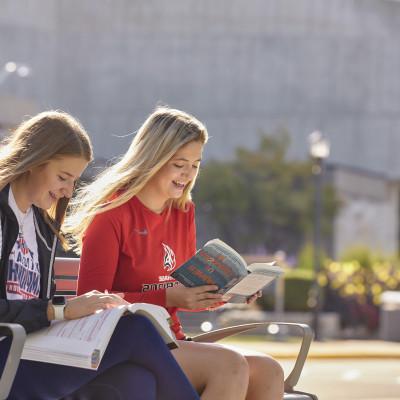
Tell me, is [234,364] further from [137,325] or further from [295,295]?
[295,295]

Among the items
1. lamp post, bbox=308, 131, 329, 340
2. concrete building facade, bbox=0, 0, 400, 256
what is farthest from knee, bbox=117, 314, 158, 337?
concrete building facade, bbox=0, 0, 400, 256

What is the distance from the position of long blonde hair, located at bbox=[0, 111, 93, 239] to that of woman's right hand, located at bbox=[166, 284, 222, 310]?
65 cm

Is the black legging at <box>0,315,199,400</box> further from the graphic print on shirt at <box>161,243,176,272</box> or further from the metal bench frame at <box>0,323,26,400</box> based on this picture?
the graphic print on shirt at <box>161,243,176,272</box>

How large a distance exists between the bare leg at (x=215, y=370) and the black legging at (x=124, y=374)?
233mm

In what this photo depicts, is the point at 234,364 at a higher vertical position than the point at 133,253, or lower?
lower

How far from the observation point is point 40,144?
3.91 meters

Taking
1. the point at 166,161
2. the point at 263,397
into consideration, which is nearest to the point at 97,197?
the point at 166,161

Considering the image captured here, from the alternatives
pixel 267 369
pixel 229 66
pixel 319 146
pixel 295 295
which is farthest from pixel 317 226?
pixel 229 66

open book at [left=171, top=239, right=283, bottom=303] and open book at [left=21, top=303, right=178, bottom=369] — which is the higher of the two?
open book at [left=171, top=239, right=283, bottom=303]

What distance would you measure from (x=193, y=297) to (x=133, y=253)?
0.33m

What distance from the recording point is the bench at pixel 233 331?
182 inches

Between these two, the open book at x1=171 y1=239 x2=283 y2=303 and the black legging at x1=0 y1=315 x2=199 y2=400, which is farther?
the open book at x1=171 y1=239 x2=283 y2=303

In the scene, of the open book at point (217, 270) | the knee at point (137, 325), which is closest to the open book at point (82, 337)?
the knee at point (137, 325)

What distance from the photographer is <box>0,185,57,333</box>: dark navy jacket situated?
3.71 meters
